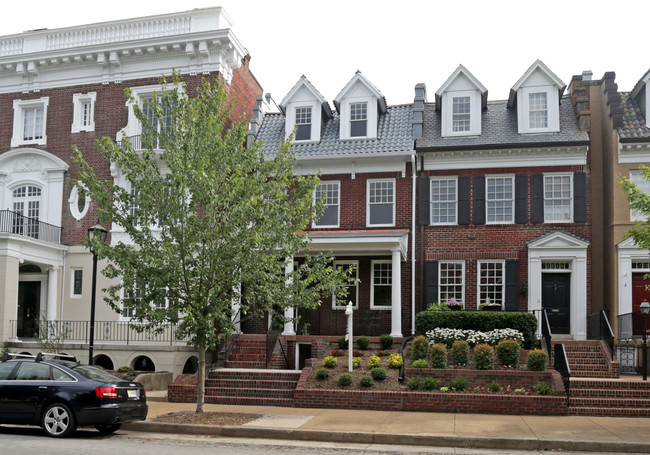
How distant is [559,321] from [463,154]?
6496 mm

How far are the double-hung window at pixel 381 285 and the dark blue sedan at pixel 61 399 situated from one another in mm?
12213

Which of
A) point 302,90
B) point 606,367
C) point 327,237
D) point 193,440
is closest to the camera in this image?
point 193,440

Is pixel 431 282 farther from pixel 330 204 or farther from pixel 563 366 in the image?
pixel 563 366

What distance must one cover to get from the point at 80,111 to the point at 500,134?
15.9m

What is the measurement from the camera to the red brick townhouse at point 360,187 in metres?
23.5

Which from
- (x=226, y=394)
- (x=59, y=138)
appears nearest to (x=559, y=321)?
(x=226, y=394)

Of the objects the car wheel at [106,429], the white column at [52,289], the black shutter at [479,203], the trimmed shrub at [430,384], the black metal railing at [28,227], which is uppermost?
the black shutter at [479,203]

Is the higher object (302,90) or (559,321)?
(302,90)

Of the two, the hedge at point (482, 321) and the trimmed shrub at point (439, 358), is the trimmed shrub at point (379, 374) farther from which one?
the hedge at point (482, 321)

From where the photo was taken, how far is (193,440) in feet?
40.8

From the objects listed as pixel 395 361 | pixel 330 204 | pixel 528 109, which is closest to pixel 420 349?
pixel 395 361

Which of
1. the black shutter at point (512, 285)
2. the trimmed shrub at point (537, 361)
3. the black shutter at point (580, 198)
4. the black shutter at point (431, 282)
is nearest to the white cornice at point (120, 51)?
the black shutter at point (431, 282)

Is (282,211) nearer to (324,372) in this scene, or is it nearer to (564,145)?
(324,372)

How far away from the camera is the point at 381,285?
23.9m
